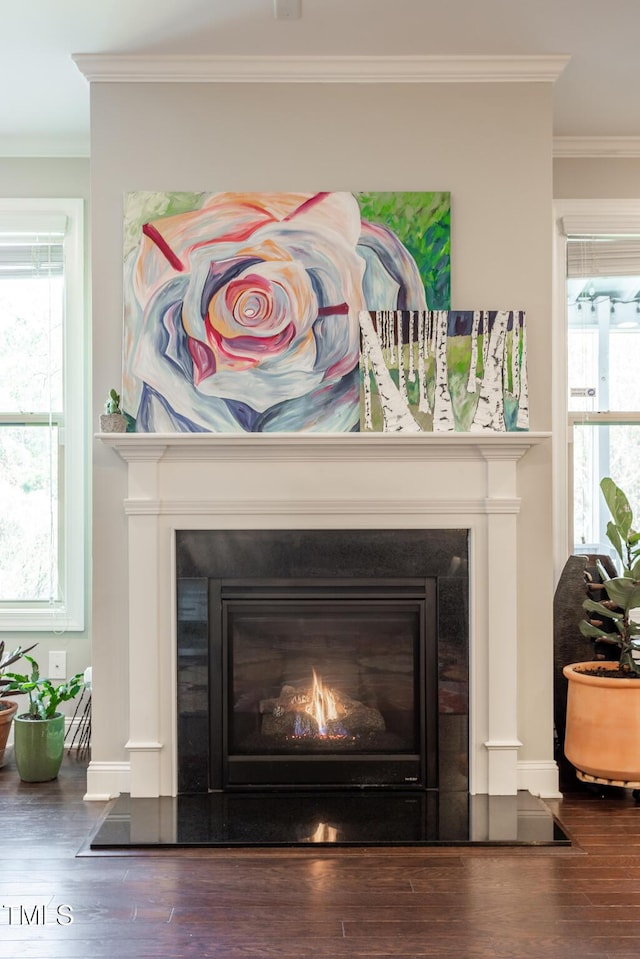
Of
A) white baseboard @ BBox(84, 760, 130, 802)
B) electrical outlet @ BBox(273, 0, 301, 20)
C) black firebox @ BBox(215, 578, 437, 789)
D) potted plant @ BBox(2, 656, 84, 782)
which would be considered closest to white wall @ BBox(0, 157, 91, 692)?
potted plant @ BBox(2, 656, 84, 782)

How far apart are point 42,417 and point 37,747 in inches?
55.8

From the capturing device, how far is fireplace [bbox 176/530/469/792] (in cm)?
308

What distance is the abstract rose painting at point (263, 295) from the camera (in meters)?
3.07

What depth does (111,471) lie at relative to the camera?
10.3 feet

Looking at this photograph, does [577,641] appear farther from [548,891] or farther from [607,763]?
[548,891]

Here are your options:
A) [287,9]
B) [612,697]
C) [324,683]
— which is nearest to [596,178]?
[287,9]

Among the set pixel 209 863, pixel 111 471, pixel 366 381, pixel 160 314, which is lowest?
pixel 209 863

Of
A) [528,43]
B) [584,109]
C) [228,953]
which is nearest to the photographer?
[228,953]

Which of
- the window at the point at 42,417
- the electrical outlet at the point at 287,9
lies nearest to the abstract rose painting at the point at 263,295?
the electrical outlet at the point at 287,9

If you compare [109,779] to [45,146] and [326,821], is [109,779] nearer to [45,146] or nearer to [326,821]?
[326,821]

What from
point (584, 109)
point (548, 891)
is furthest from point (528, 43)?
point (548, 891)

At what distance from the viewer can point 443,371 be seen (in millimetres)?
3082

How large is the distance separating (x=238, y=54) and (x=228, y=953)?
109 inches

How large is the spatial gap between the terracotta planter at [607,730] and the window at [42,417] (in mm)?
2117
